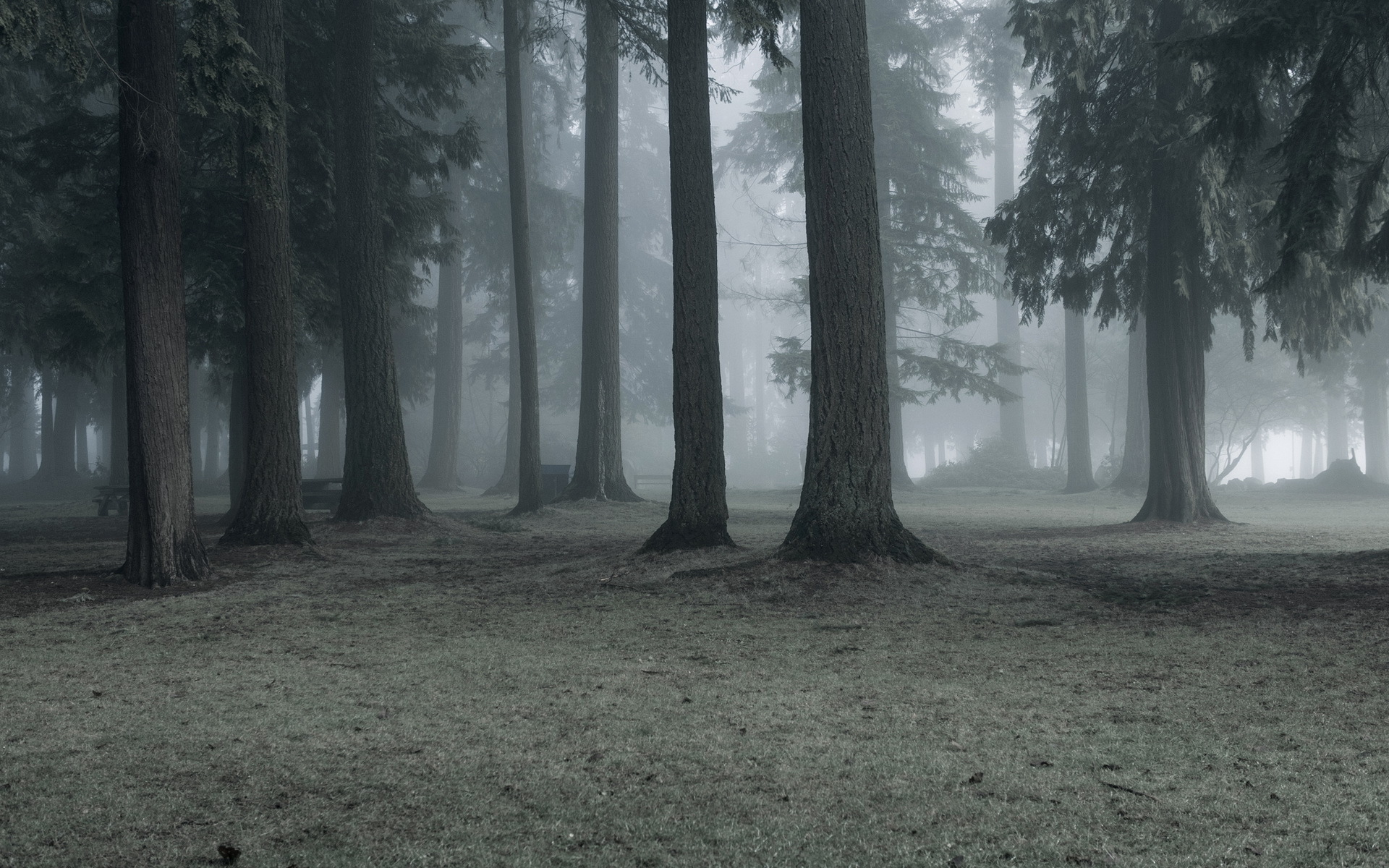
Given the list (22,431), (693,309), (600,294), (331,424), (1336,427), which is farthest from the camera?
(22,431)

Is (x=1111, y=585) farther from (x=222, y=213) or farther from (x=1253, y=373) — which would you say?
(x=1253, y=373)

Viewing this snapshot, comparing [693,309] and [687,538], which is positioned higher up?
[693,309]

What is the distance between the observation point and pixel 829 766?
385 cm

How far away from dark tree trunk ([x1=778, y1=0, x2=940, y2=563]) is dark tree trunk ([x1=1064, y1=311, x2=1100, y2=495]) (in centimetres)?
2072

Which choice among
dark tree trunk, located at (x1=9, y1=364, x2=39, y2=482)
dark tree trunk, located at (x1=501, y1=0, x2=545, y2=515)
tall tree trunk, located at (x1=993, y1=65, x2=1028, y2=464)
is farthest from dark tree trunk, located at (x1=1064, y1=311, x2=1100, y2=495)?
dark tree trunk, located at (x1=9, y1=364, x2=39, y2=482)

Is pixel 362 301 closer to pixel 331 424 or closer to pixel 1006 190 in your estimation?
pixel 331 424

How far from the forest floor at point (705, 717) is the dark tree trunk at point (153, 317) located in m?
0.55

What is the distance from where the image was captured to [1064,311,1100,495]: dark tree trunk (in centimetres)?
2808

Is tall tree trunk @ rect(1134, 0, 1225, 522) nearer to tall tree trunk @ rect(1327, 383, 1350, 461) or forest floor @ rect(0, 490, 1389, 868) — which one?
forest floor @ rect(0, 490, 1389, 868)

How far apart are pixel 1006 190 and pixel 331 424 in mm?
25591

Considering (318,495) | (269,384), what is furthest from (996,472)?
(269,384)

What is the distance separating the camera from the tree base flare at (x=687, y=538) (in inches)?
390

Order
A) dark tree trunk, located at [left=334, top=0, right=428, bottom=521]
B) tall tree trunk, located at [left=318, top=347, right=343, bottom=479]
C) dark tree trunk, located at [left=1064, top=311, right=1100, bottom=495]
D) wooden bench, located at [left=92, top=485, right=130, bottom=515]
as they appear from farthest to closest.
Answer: tall tree trunk, located at [left=318, top=347, right=343, bottom=479] → dark tree trunk, located at [left=1064, top=311, right=1100, bottom=495] → wooden bench, located at [left=92, top=485, right=130, bottom=515] → dark tree trunk, located at [left=334, top=0, right=428, bottom=521]

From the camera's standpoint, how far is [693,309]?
10.3 m
